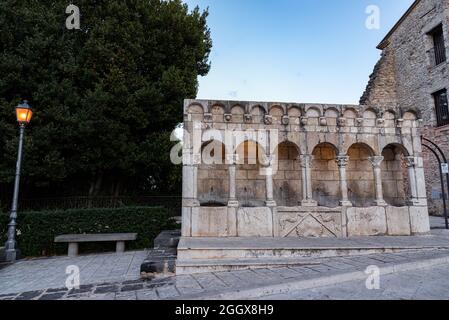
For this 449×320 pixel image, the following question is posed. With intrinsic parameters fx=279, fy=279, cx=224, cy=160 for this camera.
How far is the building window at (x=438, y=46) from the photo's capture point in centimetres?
1534

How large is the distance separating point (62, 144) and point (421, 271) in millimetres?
10258

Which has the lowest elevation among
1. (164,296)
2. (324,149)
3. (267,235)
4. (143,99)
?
(164,296)

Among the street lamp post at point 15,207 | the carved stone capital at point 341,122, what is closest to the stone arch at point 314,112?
the carved stone capital at point 341,122

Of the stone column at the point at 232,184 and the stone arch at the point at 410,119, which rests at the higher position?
the stone arch at the point at 410,119

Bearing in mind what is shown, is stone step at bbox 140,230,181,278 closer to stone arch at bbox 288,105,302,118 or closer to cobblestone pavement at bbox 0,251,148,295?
cobblestone pavement at bbox 0,251,148,295

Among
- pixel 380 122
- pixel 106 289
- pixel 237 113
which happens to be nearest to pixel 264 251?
pixel 106 289

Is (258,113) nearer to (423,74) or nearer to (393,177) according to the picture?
(393,177)

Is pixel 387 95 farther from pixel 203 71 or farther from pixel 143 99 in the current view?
pixel 143 99

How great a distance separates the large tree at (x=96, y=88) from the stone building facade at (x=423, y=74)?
10233 mm

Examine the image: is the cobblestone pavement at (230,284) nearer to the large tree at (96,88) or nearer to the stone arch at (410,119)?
the stone arch at (410,119)

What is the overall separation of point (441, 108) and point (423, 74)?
243cm

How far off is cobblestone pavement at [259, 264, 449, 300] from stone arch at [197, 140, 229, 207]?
425 cm

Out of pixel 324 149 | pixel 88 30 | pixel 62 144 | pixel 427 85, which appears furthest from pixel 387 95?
pixel 62 144
